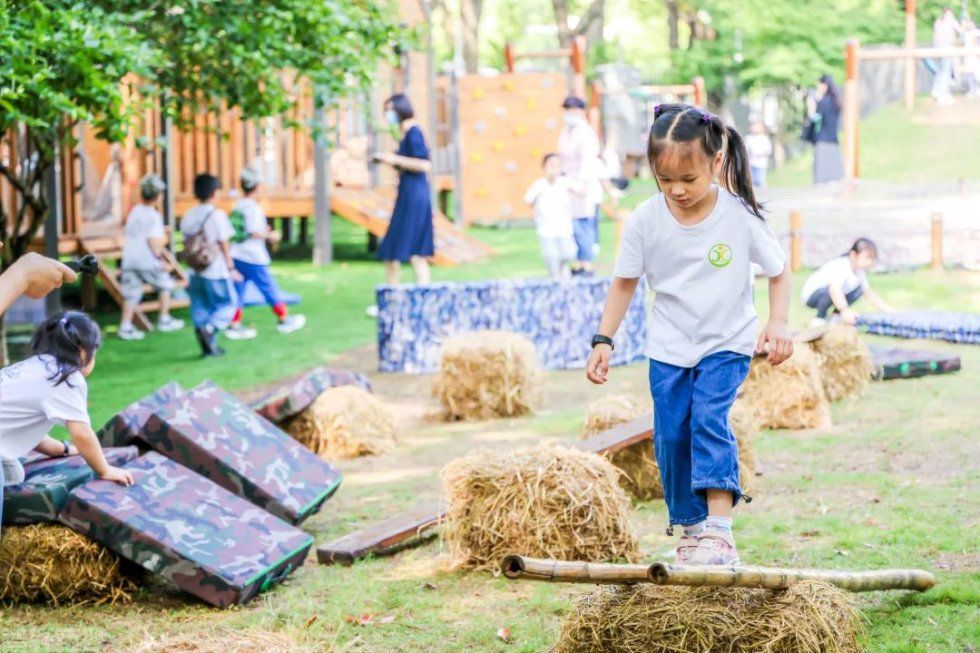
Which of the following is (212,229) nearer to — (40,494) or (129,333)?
(129,333)

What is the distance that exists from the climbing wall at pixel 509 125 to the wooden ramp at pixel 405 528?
2025 centimetres

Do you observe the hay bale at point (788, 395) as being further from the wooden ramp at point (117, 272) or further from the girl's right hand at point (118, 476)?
the wooden ramp at point (117, 272)

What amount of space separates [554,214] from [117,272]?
16.0 ft

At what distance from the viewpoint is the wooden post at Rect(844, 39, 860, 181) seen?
20.9 metres

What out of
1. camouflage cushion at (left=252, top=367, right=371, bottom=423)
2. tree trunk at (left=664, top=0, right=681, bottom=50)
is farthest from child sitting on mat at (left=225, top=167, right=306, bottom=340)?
tree trunk at (left=664, top=0, right=681, bottom=50)

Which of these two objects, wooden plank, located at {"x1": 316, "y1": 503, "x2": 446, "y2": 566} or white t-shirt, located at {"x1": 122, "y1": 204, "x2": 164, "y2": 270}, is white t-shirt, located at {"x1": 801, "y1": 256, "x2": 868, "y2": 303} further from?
wooden plank, located at {"x1": 316, "y1": 503, "x2": 446, "y2": 566}

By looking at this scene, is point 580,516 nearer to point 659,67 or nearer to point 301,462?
point 301,462

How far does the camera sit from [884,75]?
1438 inches

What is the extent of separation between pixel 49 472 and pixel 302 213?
14877 mm

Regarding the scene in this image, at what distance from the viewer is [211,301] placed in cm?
1211

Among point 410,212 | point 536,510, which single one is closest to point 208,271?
point 410,212

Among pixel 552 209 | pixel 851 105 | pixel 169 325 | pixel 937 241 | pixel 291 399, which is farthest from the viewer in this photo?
pixel 851 105

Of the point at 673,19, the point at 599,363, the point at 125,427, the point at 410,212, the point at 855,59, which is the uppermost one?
the point at 673,19

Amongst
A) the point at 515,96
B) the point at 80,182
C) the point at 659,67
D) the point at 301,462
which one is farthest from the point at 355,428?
the point at 659,67
